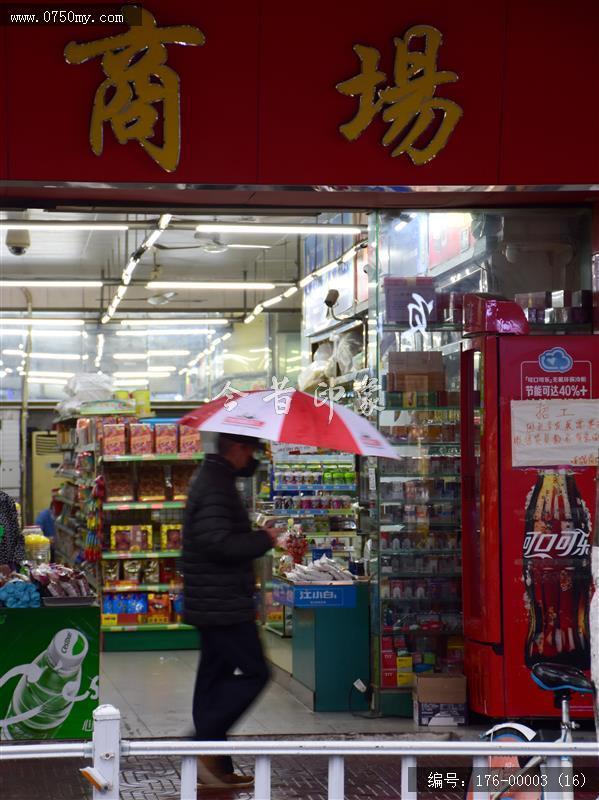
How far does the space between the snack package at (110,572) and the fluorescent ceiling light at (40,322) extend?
953cm

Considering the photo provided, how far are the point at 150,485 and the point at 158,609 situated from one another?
116 centimetres

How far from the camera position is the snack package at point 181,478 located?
11117mm

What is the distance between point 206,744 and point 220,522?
7.99ft

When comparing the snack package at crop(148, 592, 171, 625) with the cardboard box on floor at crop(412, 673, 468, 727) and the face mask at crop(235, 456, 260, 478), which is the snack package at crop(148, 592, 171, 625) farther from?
the face mask at crop(235, 456, 260, 478)

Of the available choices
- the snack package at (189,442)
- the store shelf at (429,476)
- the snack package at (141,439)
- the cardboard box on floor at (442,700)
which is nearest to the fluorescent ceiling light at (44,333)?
the snack package at (141,439)

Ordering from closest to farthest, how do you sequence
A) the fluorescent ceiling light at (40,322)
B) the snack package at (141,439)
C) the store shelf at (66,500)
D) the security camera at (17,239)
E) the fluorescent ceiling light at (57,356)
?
the snack package at (141,439), the store shelf at (66,500), the security camera at (17,239), the fluorescent ceiling light at (40,322), the fluorescent ceiling light at (57,356)

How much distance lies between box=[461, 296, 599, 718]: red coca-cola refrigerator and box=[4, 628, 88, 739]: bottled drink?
7.99ft

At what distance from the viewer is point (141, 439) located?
36.0 feet

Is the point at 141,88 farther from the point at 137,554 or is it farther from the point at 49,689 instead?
the point at 137,554

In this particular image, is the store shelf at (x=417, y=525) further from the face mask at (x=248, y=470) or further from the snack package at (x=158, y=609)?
the snack package at (x=158, y=609)

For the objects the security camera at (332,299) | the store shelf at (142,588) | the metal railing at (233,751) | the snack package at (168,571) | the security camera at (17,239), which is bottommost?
the store shelf at (142,588)

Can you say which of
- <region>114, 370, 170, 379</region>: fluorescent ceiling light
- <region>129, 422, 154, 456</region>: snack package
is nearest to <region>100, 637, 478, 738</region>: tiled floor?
<region>129, 422, 154, 456</region>: snack package

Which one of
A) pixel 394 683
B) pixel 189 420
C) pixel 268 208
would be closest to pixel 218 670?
pixel 189 420

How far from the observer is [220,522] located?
574 centimetres
